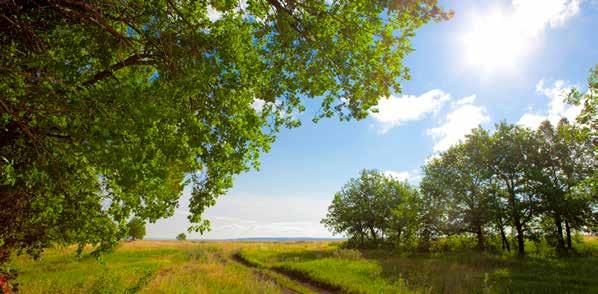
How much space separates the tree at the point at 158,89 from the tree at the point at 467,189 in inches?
1303

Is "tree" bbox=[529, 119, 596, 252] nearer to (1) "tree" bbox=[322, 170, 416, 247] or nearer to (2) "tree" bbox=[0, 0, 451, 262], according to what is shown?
(1) "tree" bbox=[322, 170, 416, 247]

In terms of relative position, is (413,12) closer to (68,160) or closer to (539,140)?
(68,160)

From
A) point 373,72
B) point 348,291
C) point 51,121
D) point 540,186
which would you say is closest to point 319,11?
point 373,72

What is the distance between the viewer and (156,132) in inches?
300

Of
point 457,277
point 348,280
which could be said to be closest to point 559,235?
point 457,277

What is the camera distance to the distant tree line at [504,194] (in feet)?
107

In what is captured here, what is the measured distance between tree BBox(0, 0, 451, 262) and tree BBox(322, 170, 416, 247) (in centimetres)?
3943

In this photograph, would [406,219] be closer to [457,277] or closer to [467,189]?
[467,189]

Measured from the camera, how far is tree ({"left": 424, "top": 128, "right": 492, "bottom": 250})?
117 feet

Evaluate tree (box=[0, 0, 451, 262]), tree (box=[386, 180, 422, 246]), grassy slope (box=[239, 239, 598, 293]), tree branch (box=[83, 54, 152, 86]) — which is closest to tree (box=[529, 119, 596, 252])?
grassy slope (box=[239, 239, 598, 293])

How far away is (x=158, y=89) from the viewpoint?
7891mm

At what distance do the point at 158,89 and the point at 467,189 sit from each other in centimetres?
3817

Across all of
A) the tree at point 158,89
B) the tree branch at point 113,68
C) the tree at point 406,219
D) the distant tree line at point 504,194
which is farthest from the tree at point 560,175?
the tree branch at point 113,68

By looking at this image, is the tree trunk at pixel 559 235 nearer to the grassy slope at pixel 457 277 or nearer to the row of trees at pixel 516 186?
the row of trees at pixel 516 186
